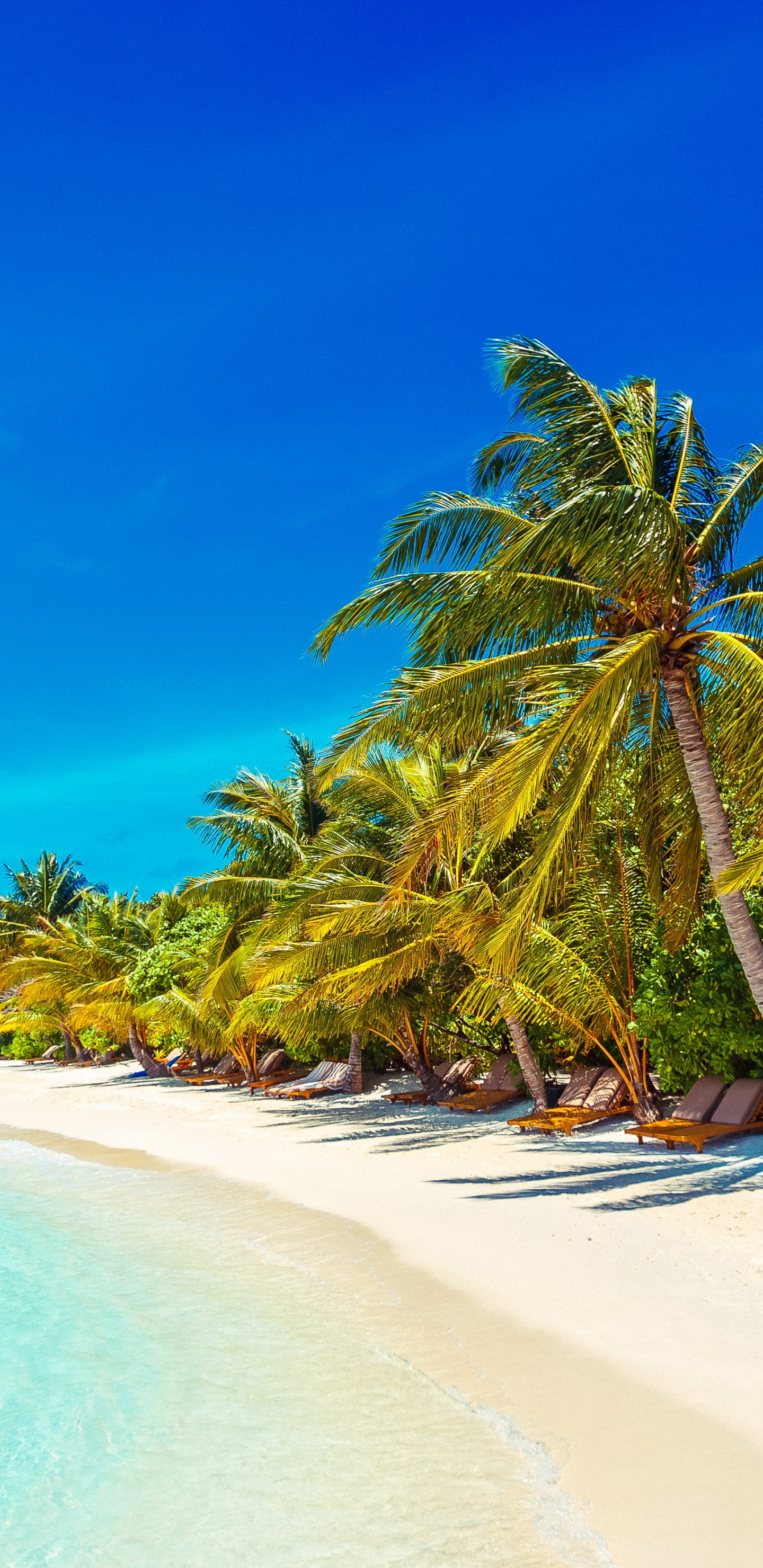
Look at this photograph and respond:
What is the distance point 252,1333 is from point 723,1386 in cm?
321

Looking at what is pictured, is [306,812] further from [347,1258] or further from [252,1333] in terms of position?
[252,1333]

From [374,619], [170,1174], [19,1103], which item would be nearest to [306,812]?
[170,1174]

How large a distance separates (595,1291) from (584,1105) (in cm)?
620

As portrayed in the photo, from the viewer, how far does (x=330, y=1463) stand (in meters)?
4.62

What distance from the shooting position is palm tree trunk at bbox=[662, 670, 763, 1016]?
7594 millimetres

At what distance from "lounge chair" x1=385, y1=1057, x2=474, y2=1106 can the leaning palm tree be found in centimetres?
753

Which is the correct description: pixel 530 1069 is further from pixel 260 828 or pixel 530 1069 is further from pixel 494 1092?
pixel 260 828

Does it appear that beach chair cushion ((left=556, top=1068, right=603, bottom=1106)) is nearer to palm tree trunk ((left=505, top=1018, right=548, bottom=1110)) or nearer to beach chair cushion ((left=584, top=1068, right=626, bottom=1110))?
beach chair cushion ((left=584, top=1068, right=626, bottom=1110))

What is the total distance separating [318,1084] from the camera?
19.1 meters

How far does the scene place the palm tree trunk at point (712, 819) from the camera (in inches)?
299

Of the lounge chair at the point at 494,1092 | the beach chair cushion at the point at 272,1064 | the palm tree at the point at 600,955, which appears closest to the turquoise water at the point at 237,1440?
the palm tree at the point at 600,955

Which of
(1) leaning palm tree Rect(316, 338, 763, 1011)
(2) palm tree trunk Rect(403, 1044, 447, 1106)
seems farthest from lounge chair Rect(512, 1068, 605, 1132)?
(1) leaning palm tree Rect(316, 338, 763, 1011)

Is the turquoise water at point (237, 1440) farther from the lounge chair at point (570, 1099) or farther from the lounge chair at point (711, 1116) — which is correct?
the lounge chair at point (570, 1099)

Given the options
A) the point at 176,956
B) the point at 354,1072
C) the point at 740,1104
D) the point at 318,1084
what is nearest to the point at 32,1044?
the point at 176,956
